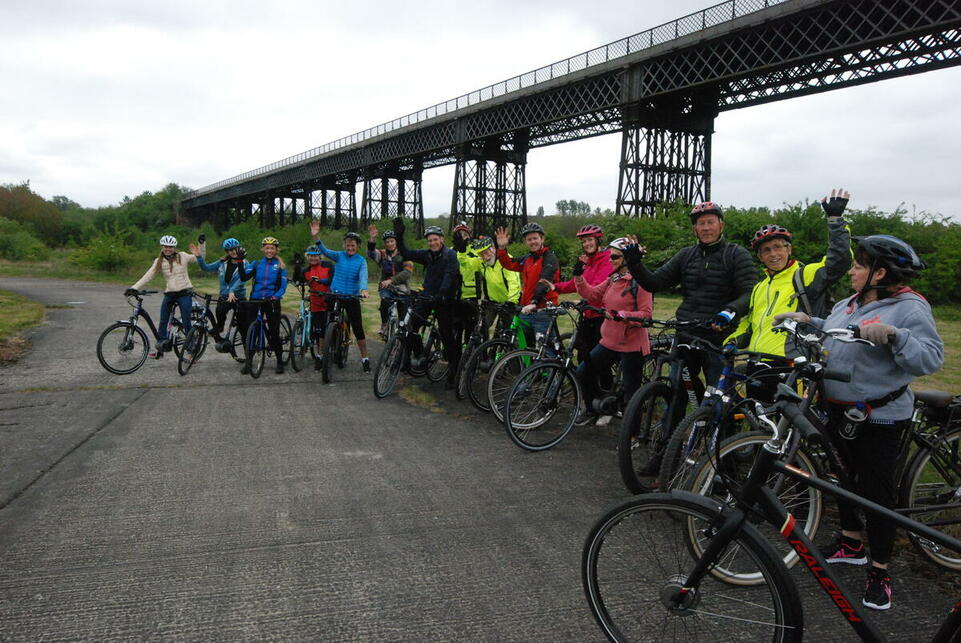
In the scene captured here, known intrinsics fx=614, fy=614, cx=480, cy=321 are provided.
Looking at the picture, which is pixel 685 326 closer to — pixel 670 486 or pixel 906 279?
pixel 670 486

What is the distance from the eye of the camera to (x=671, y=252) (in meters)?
21.0

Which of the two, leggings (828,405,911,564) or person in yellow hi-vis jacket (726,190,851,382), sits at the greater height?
person in yellow hi-vis jacket (726,190,851,382)

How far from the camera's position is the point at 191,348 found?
29.3 feet

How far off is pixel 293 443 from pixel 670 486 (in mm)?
3357

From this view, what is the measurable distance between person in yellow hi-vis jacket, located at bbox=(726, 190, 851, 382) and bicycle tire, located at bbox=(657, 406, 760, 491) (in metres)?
0.74

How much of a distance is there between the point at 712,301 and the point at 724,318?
658 millimetres

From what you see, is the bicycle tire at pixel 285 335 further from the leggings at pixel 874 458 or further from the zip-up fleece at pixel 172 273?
the leggings at pixel 874 458

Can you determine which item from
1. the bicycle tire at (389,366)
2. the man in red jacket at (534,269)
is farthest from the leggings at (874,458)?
the bicycle tire at (389,366)

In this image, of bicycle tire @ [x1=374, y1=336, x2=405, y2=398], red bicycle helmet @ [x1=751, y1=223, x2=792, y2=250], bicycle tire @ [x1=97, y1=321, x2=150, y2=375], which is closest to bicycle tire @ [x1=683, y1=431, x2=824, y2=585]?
red bicycle helmet @ [x1=751, y1=223, x2=792, y2=250]

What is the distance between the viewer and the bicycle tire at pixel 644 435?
4.32 m

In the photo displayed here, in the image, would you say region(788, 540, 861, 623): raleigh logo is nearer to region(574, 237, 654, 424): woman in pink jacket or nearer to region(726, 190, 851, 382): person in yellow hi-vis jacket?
region(726, 190, 851, 382): person in yellow hi-vis jacket

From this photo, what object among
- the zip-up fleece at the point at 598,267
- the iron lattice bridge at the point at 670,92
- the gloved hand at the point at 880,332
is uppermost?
the iron lattice bridge at the point at 670,92

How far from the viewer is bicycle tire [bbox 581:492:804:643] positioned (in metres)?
2.17

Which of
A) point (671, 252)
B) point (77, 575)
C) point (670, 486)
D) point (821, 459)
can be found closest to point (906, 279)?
point (821, 459)
